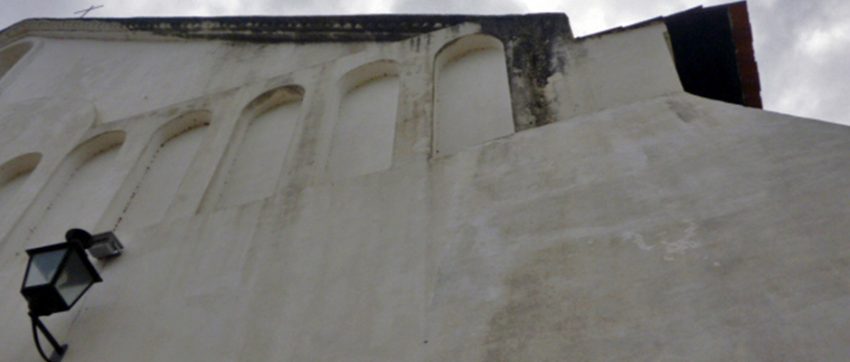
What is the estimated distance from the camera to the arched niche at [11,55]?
13.1 metres

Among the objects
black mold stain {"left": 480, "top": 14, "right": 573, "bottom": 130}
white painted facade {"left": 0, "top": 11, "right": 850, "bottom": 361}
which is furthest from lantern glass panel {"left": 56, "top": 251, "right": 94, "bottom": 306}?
black mold stain {"left": 480, "top": 14, "right": 573, "bottom": 130}

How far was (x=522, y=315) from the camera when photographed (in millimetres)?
3730

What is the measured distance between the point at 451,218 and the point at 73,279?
2648mm

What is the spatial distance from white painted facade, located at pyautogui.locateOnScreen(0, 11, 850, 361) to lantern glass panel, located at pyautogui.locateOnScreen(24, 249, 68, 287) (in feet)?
1.56

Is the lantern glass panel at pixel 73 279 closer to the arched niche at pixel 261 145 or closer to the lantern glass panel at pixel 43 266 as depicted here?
the lantern glass panel at pixel 43 266

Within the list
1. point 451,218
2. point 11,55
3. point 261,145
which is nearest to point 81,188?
point 261,145

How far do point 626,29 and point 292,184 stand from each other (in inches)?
115

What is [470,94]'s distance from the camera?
6.20 m

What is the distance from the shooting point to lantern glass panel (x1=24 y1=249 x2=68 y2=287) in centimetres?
493

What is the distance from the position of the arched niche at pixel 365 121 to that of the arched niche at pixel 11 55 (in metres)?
8.82

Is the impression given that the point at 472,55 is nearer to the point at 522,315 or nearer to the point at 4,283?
the point at 522,315

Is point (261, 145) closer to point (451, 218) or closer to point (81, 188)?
point (81, 188)

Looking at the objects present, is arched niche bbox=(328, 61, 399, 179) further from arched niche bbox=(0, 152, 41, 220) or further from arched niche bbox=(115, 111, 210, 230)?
arched niche bbox=(0, 152, 41, 220)

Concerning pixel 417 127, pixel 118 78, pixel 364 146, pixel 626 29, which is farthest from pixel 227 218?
pixel 118 78
